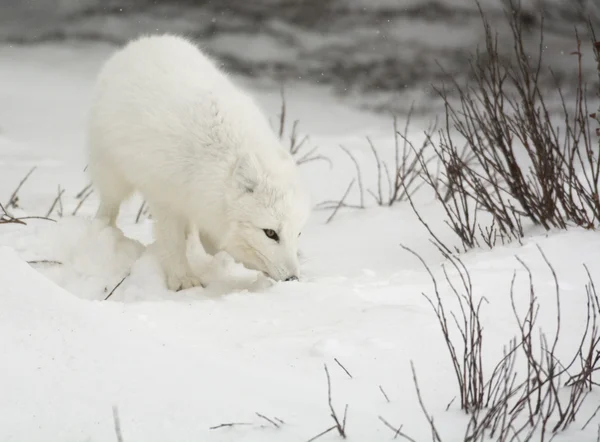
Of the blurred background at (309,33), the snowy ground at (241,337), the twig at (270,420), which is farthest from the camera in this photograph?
the blurred background at (309,33)

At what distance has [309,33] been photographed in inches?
651

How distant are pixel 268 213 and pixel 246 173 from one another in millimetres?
258

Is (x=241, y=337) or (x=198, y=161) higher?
(x=198, y=161)

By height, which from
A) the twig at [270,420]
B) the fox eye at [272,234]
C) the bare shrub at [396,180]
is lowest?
the bare shrub at [396,180]

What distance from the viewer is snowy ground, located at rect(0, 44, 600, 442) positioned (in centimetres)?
196

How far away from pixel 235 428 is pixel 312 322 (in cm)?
113

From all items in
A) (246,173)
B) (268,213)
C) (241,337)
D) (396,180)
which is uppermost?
(246,173)

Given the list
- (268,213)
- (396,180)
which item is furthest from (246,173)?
(396,180)

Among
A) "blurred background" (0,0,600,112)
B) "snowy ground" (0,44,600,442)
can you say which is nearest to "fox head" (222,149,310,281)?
"snowy ground" (0,44,600,442)

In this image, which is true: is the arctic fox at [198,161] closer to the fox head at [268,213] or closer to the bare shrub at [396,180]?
the fox head at [268,213]

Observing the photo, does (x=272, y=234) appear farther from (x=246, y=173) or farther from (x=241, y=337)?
(x=241, y=337)

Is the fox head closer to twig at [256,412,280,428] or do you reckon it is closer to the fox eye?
the fox eye

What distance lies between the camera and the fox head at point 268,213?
3822mm

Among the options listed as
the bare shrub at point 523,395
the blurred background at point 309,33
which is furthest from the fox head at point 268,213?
the blurred background at point 309,33
